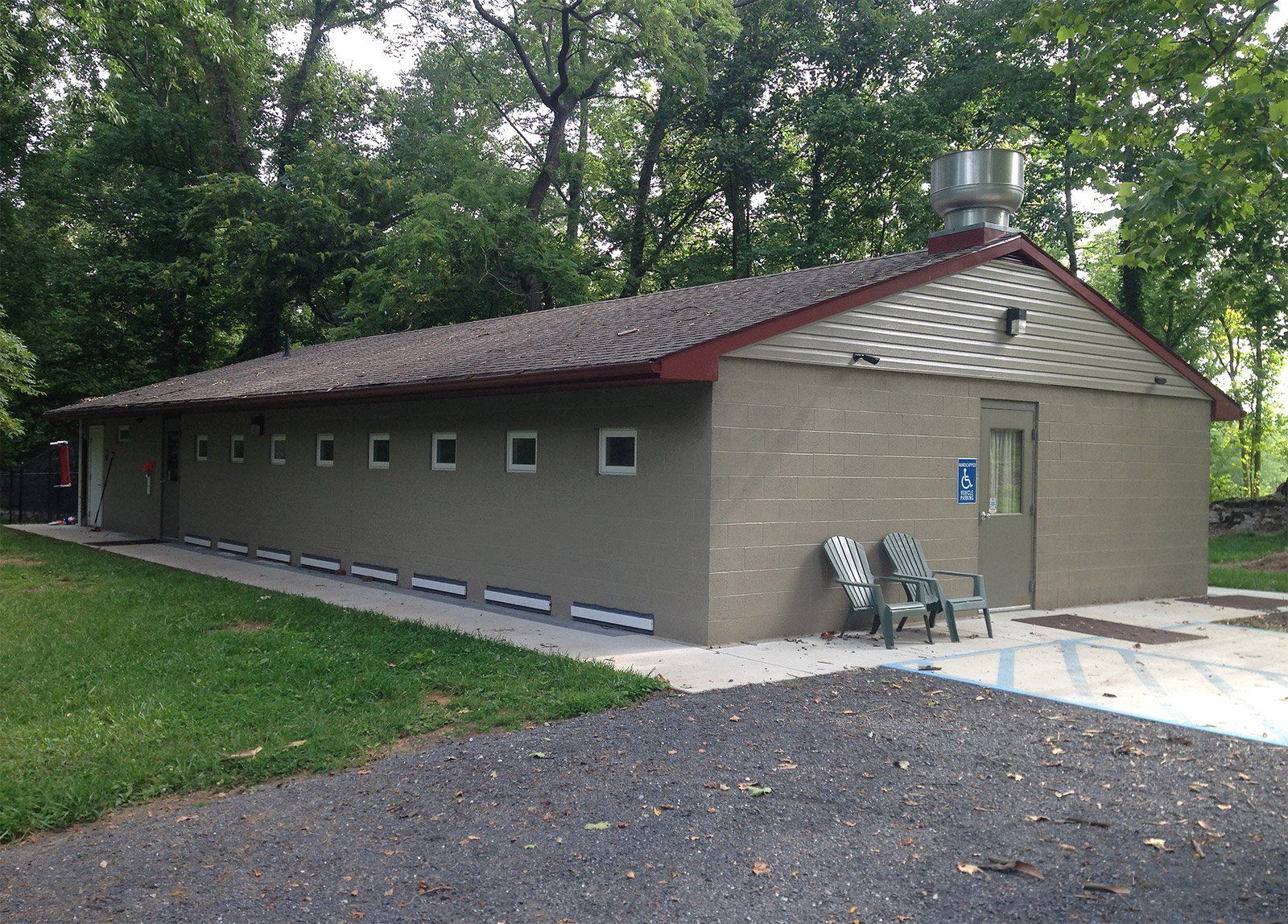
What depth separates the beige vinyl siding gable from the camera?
369 inches

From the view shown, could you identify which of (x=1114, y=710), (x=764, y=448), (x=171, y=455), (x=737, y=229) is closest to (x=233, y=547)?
(x=171, y=455)

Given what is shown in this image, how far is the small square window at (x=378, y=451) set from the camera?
13.0 m

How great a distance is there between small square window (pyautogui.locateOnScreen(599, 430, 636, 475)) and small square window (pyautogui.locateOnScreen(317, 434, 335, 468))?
5658 millimetres

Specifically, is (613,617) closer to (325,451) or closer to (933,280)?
(933,280)

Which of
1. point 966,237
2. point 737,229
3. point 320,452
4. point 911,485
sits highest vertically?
point 737,229

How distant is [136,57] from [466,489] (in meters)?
22.3

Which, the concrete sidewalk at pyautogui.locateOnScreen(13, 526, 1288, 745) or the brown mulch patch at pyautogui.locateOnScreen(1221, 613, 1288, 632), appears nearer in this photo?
the concrete sidewalk at pyautogui.locateOnScreen(13, 526, 1288, 745)

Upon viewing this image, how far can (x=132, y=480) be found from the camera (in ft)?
65.2

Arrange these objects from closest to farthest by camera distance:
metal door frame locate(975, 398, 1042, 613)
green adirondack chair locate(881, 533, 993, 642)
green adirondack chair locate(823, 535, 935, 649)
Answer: green adirondack chair locate(823, 535, 935, 649) → green adirondack chair locate(881, 533, 993, 642) → metal door frame locate(975, 398, 1042, 613)

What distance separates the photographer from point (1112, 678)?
7598mm

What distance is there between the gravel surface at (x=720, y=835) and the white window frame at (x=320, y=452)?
8814 mm

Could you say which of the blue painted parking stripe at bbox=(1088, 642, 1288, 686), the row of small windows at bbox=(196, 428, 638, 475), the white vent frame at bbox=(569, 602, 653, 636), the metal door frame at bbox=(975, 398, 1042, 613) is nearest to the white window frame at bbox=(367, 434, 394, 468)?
the row of small windows at bbox=(196, 428, 638, 475)

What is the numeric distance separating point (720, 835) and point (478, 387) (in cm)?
657

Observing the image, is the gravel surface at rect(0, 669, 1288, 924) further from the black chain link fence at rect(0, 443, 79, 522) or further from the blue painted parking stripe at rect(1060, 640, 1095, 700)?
the black chain link fence at rect(0, 443, 79, 522)
